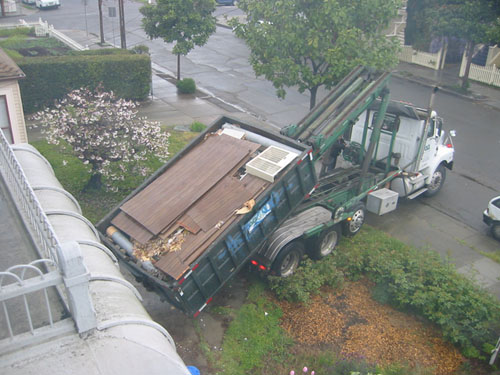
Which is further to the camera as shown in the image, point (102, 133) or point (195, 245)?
point (102, 133)

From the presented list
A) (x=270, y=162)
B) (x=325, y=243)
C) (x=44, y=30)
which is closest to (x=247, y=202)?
(x=270, y=162)

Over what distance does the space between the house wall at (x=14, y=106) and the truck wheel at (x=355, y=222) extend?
10.1 m

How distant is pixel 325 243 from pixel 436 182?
5.16 metres

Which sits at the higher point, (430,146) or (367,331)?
(430,146)

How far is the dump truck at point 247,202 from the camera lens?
337 inches

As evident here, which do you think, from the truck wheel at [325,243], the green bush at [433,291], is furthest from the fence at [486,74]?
the truck wheel at [325,243]

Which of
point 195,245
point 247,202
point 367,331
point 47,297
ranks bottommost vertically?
point 367,331

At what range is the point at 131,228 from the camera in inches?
354

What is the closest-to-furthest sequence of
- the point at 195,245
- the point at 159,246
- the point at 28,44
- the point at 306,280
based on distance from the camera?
the point at 195,245
the point at 159,246
the point at 306,280
the point at 28,44

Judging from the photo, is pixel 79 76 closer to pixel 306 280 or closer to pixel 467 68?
pixel 306 280

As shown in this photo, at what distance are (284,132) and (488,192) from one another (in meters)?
7.75

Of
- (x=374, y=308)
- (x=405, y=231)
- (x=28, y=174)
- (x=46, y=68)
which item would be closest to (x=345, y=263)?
(x=374, y=308)

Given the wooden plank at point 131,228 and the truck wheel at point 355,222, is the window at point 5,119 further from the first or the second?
Answer: the truck wheel at point 355,222

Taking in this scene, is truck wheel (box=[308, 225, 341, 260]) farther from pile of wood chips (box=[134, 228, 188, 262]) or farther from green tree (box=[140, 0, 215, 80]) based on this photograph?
green tree (box=[140, 0, 215, 80])
